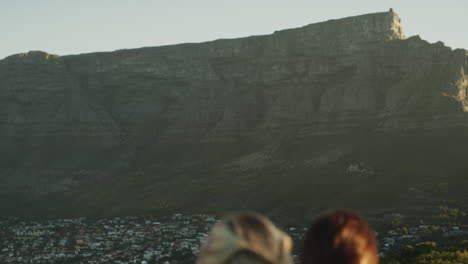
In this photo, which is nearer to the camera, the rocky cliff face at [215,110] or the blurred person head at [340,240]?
the blurred person head at [340,240]

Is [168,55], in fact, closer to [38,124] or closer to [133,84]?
[133,84]

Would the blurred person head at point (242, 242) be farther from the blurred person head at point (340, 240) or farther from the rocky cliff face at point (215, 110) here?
the rocky cliff face at point (215, 110)

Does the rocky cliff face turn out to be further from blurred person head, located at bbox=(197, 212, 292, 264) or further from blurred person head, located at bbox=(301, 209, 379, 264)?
blurred person head, located at bbox=(197, 212, 292, 264)

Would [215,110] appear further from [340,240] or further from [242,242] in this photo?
[242,242]

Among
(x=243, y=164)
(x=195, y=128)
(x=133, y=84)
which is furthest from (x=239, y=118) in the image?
(x=133, y=84)

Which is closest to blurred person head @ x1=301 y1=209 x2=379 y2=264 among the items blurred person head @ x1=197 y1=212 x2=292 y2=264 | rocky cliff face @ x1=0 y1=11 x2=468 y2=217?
blurred person head @ x1=197 y1=212 x2=292 y2=264

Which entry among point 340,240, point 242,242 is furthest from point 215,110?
point 242,242

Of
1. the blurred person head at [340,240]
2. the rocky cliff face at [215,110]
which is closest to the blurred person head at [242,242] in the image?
the blurred person head at [340,240]
